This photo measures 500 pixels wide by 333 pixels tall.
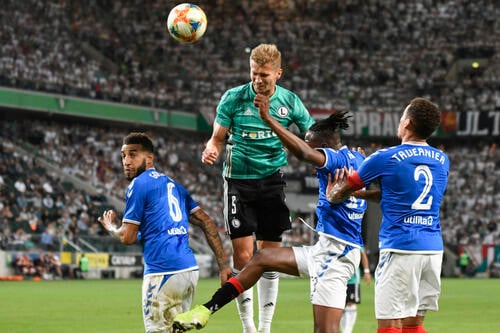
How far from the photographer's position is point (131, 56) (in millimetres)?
51406

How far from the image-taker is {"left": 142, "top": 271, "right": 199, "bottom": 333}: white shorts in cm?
877

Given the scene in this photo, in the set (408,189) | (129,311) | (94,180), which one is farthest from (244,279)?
(94,180)

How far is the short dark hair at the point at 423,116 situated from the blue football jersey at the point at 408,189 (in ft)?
0.44

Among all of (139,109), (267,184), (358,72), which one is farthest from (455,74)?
(267,184)

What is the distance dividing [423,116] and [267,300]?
10.4ft

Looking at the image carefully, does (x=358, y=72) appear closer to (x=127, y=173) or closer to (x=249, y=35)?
(x=249, y=35)

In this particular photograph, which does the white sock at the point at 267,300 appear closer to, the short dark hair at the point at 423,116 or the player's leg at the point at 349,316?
the short dark hair at the point at 423,116

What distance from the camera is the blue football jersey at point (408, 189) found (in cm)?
856

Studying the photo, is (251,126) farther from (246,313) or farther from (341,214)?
(246,313)

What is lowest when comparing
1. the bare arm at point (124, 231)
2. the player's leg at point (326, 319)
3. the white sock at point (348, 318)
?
the white sock at point (348, 318)

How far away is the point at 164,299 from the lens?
880 centimetres

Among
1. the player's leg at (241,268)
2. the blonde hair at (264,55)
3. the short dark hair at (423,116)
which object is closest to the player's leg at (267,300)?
the player's leg at (241,268)

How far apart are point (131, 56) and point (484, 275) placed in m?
21.2

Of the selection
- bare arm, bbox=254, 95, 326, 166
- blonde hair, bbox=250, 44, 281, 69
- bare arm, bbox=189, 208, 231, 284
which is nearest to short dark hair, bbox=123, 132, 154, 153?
bare arm, bbox=189, 208, 231, 284
